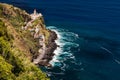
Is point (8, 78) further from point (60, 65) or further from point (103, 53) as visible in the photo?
point (103, 53)

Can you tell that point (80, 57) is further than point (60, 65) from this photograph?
Yes

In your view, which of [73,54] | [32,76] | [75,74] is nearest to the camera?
[32,76]

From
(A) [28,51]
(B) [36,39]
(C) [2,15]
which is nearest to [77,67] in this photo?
(A) [28,51]

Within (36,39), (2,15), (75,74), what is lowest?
(75,74)

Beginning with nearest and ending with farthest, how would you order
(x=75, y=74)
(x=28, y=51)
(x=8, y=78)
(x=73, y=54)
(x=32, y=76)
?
(x=8, y=78) → (x=32, y=76) → (x=75, y=74) → (x=28, y=51) → (x=73, y=54)

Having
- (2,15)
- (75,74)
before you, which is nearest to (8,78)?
(75,74)

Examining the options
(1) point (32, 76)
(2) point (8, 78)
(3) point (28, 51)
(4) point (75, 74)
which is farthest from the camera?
(3) point (28, 51)

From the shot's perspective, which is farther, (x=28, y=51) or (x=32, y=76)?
(x=28, y=51)

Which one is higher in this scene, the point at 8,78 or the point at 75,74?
the point at 8,78

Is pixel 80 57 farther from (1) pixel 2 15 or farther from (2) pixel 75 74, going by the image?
(1) pixel 2 15
